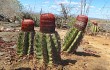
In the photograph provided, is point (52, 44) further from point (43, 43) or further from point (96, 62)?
Answer: point (96, 62)

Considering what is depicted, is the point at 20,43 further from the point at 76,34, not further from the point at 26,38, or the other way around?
the point at 76,34

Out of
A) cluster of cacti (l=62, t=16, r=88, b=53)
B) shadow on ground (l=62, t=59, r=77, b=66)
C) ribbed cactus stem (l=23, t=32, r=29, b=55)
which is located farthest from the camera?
cluster of cacti (l=62, t=16, r=88, b=53)

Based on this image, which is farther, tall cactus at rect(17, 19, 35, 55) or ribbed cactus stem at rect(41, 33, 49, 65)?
tall cactus at rect(17, 19, 35, 55)

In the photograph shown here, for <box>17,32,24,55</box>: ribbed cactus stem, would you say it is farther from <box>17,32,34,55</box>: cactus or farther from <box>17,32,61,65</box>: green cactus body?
<box>17,32,61,65</box>: green cactus body

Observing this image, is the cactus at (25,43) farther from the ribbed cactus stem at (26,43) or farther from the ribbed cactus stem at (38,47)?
the ribbed cactus stem at (38,47)

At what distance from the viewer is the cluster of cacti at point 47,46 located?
258 inches

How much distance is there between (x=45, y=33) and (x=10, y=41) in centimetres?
369

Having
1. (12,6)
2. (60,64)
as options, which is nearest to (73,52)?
(60,64)

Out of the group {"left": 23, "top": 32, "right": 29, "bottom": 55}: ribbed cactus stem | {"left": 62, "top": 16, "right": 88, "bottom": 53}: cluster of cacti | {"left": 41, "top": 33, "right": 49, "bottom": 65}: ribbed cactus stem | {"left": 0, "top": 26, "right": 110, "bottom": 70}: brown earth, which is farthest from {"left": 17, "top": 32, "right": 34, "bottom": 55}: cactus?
Answer: {"left": 62, "top": 16, "right": 88, "bottom": 53}: cluster of cacti

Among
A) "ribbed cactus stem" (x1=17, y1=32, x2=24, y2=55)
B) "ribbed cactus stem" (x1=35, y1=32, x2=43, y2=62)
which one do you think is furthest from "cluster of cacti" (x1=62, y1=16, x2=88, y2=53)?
"ribbed cactus stem" (x1=35, y1=32, x2=43, y2=62)

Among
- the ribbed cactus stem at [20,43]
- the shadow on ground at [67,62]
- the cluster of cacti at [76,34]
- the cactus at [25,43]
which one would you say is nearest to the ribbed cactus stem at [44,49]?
the shadow on ground at [67,62]

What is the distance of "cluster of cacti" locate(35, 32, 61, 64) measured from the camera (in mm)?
6543

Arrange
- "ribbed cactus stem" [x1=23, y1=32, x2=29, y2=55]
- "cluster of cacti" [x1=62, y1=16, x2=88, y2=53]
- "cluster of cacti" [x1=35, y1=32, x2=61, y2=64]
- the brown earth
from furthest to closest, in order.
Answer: "cluster of cacti" [x1=62, y1=16, x2=88, y2=53]
"ribbed cactus stem" [x1=23, y1=32, x2=29, y2=55]
the brown earth
"cluster of cacti" [x1=35, y1=32, x2=61, y2=64]

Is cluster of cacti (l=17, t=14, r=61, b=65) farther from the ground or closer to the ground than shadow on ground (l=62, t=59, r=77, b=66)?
farther from the ground
